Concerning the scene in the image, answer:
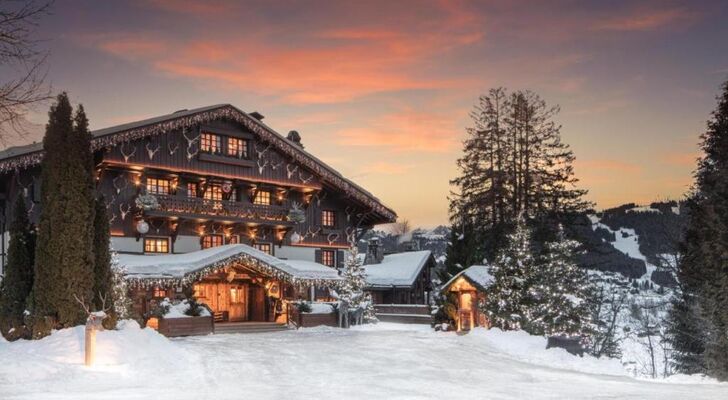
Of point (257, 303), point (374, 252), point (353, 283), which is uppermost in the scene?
point (374, 252)

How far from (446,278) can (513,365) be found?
19.7 m

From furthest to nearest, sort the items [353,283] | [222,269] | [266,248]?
1. [266,248]
2. [353,283]
3. [222,269]

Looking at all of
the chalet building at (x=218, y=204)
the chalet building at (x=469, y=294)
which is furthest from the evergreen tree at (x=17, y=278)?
the chalet building at (x=469, y=294)

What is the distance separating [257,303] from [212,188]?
6.19 metres

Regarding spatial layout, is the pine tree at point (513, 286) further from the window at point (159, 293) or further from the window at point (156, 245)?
the window at point (156, 245)

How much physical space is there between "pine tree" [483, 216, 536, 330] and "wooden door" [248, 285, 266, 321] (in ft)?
40.0

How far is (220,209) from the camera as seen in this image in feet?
111

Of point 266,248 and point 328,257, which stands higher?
point 266,248

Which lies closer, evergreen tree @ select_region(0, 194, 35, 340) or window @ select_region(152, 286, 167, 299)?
evergreen tree @ select_region(0, 194, 35, 340)

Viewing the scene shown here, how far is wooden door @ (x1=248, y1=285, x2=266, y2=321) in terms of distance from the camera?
3534 centimetres

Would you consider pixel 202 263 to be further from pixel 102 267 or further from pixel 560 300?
pixel 560 300

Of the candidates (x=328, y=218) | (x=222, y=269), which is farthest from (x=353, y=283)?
(x=222, y=269)

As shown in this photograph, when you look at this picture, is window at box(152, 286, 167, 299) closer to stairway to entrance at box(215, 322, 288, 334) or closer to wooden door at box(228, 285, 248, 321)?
stairway to entrance at box(215, 322, 288, 334)

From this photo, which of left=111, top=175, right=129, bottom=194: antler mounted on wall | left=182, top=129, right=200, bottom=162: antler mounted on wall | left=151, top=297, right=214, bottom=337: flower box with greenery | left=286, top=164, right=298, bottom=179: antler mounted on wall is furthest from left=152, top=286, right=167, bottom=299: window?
left=286, top=164, right=298, bottom=179: antler mounted on wall
